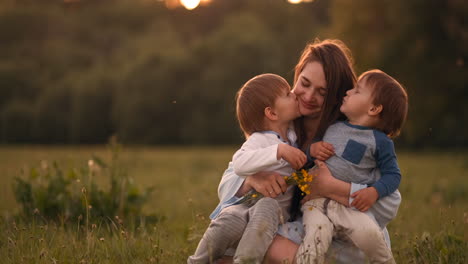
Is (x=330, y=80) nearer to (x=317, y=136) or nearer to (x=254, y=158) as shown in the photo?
(x=317, y=136)

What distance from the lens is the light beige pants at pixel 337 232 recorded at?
10.2 feet

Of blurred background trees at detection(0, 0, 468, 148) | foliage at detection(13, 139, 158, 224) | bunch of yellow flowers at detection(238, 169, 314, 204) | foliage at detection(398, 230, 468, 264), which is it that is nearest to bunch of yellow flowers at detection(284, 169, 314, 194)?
bunch of yellow flowers at detection(238, 169, 314, 204)

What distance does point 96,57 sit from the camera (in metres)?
44.8

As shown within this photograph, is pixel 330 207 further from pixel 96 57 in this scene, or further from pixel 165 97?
pixel 96 57

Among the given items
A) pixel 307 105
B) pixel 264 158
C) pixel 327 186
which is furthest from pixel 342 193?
pixel 307 105

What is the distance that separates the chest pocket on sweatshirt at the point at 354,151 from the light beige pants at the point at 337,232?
0.99 feet

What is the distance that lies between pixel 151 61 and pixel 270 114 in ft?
124

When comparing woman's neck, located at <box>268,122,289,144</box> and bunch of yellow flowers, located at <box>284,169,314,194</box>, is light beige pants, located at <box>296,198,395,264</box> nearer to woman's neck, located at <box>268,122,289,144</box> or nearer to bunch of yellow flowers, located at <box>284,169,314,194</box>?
bunch of yellow flowers, located at <box>284,169,314,194</box>

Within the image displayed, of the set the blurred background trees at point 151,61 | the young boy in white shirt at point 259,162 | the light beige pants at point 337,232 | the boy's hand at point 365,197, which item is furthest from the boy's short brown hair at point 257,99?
the blurred background trees at point 151,61

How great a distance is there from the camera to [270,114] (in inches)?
141

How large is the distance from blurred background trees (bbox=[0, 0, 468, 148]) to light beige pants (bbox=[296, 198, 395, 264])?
Answer: 15883 mm

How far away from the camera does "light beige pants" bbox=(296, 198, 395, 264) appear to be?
3.12 metres

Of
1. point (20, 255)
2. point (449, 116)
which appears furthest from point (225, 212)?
point (449, 116)

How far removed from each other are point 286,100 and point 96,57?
43.5 meters
